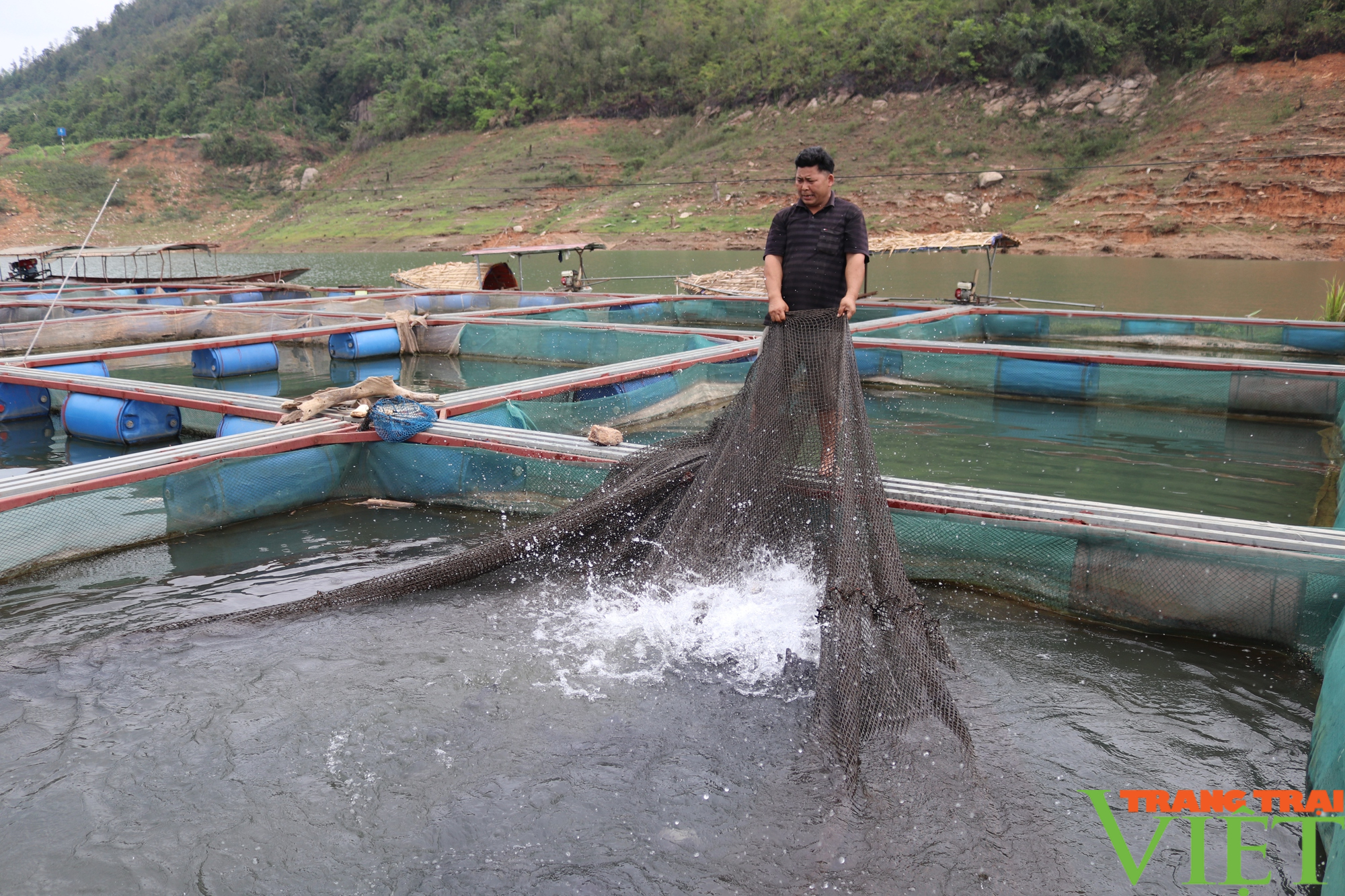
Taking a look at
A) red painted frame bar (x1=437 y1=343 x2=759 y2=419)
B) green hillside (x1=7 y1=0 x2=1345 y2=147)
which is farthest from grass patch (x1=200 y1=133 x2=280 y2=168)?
red painted frame bar (x1=437 y1=343 x2=759 y2=419)

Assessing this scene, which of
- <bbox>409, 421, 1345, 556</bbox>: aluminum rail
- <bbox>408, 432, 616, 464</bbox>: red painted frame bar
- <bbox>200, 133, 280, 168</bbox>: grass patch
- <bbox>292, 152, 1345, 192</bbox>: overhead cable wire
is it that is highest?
<bbox>200, 133, 280, 168</bbox>: grass patch

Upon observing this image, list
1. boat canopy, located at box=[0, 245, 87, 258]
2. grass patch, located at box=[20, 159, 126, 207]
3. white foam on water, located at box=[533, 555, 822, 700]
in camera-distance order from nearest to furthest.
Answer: white foam on water, located at box=[533, 555, 822, 700]
boat canopy, located at box=[0, 245, 87, 258]
grass patch, located at box=[20, 159, 126, 207]

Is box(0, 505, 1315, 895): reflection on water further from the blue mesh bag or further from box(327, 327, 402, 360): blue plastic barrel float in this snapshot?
box(327, 327, 402, 360): blue plastic barrel float

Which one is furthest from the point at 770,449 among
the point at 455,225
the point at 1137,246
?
the point at 455,225

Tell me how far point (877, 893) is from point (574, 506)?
2.63 m

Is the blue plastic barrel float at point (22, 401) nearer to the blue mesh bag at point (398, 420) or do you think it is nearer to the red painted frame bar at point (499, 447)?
the blue mesh bag at point (398, 420)

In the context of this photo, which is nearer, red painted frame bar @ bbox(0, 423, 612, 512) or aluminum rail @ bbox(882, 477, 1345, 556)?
aluminum rail @ bbox(882, 477, 1345, 556)

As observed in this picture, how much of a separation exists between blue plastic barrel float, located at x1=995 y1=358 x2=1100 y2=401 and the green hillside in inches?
1440

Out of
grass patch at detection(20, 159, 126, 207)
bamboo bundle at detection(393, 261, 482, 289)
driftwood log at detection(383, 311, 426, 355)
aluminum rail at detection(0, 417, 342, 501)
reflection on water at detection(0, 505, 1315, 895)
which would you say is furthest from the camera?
grass patch at detection(20, 159, 126, 207)

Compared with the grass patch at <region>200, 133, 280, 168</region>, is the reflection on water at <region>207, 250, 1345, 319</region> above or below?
below

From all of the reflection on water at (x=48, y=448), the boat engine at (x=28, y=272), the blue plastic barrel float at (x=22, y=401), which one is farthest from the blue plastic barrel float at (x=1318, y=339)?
the boat engine at (x=28, y=272)

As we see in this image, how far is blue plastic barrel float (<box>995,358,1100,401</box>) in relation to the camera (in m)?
8.59

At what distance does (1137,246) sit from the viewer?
31.3 m

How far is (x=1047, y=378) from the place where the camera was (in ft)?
28.6
